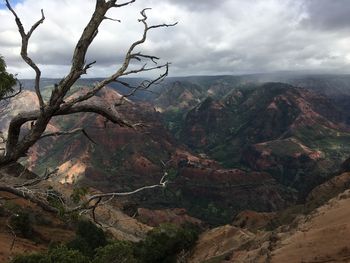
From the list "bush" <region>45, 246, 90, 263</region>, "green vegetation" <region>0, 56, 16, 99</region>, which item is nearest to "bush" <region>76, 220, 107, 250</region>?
"bush" <region>45, 246, 90, 263</region>

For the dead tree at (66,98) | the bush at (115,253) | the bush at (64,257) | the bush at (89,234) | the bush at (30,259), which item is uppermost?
the dead tree at (66,98)

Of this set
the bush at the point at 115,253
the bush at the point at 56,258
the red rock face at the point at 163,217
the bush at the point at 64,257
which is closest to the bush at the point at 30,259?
the bush at the point at 56,258

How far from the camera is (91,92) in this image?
7145 millimetres

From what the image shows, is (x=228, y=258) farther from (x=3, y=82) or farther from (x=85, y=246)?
(x=3, y=82)

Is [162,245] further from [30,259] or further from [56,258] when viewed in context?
[30,259]

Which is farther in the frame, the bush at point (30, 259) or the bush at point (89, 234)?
the bush at point (89, 234)

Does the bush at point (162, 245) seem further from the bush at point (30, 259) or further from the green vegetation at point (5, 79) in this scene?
the green vegetation at point (5, 79)

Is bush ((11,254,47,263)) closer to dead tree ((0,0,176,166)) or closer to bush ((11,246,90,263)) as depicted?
bush ((11,246,90,263))

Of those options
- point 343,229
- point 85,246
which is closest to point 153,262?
point 85,246

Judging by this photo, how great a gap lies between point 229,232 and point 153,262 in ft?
69.5

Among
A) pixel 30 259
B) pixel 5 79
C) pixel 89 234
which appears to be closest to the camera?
pixel 5 79

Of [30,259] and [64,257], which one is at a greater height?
[64,257]

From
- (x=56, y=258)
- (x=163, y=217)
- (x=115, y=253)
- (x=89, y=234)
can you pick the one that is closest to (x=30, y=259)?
(x=56, y=258)

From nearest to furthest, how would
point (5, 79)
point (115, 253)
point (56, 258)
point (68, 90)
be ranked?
1. point (68, 90)
2. point (5, 79)
3. point (56, 258)
4. point (115, 253)
